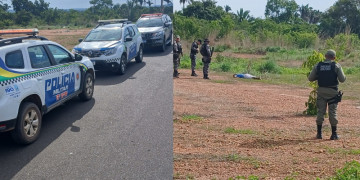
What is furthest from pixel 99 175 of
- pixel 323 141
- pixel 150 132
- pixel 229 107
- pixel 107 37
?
pixel 107 37

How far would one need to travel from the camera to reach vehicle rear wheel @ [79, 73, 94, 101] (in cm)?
695

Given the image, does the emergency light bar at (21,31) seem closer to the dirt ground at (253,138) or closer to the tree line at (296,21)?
the dirt ground at (253,138)

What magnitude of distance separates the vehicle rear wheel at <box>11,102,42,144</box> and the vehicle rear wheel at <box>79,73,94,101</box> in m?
1.88

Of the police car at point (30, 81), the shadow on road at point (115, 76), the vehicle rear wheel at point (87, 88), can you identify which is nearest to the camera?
the police car at point (30, 81)

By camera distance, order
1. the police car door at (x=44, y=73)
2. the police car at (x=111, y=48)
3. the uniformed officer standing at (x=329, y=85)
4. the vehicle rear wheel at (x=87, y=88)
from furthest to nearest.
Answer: the police car at (x=111, y=48) < the vehicle rear wheel at (x=87, y=88) < the uniformed officer standing at (x=329, y=85) < the police car door at (x=44, y=73)

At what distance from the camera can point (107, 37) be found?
9.80 meters

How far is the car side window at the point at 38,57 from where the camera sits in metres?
5.14

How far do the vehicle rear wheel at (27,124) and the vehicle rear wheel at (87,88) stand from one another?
1883mm

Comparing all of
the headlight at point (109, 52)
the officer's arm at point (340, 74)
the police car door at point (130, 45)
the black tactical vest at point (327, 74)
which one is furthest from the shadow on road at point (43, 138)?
the officer's arm at point (340, 74)

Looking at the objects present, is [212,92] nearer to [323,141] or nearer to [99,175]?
[323,141]

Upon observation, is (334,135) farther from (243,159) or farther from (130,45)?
(130,45)

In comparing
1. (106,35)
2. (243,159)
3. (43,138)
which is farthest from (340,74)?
(106,35)

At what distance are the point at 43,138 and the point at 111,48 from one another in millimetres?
4725

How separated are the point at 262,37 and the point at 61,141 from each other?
25.1 m
